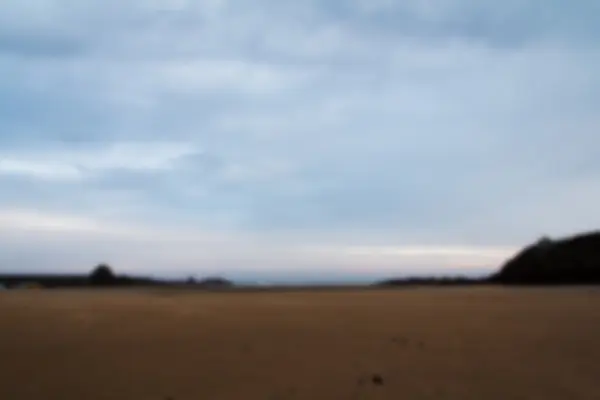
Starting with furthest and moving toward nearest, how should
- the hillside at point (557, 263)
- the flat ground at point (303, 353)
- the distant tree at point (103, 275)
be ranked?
the distant tree at point (103, 275) → the hillside at point (557, 263) → the flat ground at point (303, 353)

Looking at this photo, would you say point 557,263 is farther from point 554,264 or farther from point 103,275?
point 103,275

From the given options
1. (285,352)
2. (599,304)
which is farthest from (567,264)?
(285,352)

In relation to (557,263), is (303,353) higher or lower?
lower

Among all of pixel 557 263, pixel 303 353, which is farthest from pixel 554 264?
pixel 303 353

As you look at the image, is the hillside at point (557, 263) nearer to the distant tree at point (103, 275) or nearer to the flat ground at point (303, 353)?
the flat ground at point (303, 353)

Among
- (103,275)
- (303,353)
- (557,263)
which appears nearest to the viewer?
(303,353)

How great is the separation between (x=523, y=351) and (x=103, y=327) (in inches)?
181

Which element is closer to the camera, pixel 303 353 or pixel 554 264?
pixel 303 353

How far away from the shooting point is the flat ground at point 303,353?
15.9 feet

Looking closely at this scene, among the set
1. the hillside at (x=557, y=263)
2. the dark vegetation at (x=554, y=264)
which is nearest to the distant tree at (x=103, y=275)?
the dark vegetation at (x=554, y=264)

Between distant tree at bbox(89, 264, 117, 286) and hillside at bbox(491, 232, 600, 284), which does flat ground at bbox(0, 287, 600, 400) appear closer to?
hillside at bbox(491, 232, 600, 284)

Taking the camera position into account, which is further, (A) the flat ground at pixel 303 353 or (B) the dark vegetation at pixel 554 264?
(B) the dark vegetation at pixel 554 264

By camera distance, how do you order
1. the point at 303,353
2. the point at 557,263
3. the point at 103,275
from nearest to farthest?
the point at 303,353 < the point at 557,263 < the point at 103,275

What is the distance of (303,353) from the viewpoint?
19.0 ft
